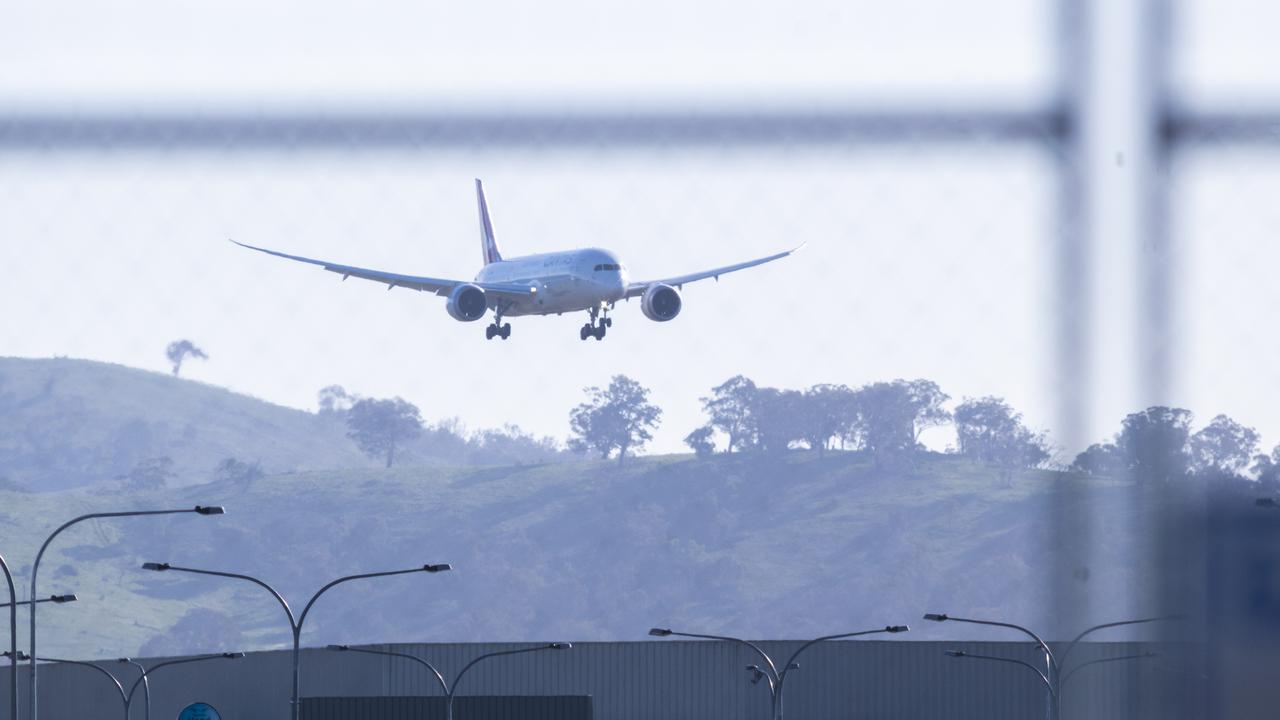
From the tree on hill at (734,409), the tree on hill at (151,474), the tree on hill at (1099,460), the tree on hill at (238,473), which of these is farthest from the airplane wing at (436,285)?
the tree on hill at (238,473)

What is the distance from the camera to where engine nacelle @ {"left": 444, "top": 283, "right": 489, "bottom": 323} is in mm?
51094

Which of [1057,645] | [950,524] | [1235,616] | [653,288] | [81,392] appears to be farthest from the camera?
[950,524]

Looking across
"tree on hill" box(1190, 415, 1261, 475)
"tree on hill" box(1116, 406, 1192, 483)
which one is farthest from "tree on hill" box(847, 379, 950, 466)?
"tree on hill" box(1116, 406, 1192, 483)

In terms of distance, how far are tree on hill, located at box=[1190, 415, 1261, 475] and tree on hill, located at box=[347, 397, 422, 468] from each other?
184293 millimetres

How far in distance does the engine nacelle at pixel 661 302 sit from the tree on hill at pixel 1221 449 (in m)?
41.9

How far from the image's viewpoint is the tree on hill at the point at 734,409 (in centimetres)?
16862

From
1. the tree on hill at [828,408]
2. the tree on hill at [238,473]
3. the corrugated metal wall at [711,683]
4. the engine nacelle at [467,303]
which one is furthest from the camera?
the tree on hill at [238,473]

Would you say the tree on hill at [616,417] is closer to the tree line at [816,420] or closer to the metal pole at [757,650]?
the tree line at [816,420]

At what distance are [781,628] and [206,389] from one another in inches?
2769

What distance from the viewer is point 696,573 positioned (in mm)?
193000

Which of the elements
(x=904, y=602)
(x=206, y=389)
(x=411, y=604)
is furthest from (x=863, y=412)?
(x=206, y=389)

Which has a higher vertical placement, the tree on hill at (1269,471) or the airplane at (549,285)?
the airplane at (549,285)

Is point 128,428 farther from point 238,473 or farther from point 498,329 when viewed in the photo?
point 498,329

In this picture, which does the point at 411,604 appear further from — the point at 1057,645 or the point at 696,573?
the point at 1057,645
